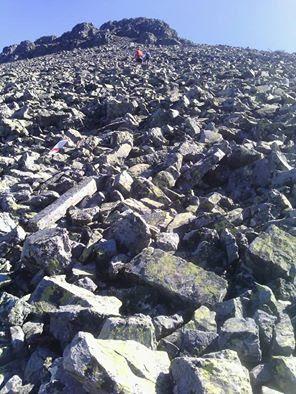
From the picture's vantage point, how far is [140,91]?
22.8 m

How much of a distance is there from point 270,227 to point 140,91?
54.9 feet

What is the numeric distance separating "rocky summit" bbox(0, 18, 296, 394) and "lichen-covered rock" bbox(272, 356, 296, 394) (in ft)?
0.04

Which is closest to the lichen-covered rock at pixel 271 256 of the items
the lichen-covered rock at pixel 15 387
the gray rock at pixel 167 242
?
the gray rock at pixel 167 242

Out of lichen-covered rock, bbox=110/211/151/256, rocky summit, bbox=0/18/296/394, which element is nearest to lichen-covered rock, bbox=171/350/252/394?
rocky summit, bbox=0/18/296/394

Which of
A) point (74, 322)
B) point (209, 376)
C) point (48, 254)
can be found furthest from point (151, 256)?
point (209, 376)

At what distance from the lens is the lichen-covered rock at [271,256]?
651 centimetres

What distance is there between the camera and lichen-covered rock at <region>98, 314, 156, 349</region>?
4906mm

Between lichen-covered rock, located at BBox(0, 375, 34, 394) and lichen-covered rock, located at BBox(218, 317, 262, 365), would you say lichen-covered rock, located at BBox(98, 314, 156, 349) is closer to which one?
lichen-covered rock, located at BBox(218, 317, 262, 365)

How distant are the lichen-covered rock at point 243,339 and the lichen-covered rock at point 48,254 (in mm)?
2875

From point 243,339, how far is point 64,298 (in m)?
2.35

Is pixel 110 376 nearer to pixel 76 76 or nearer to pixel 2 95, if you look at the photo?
pixel 2 95

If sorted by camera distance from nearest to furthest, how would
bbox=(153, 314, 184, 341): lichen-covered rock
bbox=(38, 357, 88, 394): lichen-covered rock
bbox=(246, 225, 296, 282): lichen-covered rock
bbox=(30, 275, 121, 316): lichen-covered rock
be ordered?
bbox=(38, 357, 88, 394): lichen-covered rock → bbox=(153, 314, 184, 341): lichen-covered rock → bbox=(30, 275, 121, 316): lichen-covered rock → bbox=(246, 225, 296, 282): lichen-covered rock

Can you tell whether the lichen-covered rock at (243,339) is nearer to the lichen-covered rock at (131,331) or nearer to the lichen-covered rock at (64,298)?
the lichen-covered rock at (131,331)

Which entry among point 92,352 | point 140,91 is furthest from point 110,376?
point 140,91
